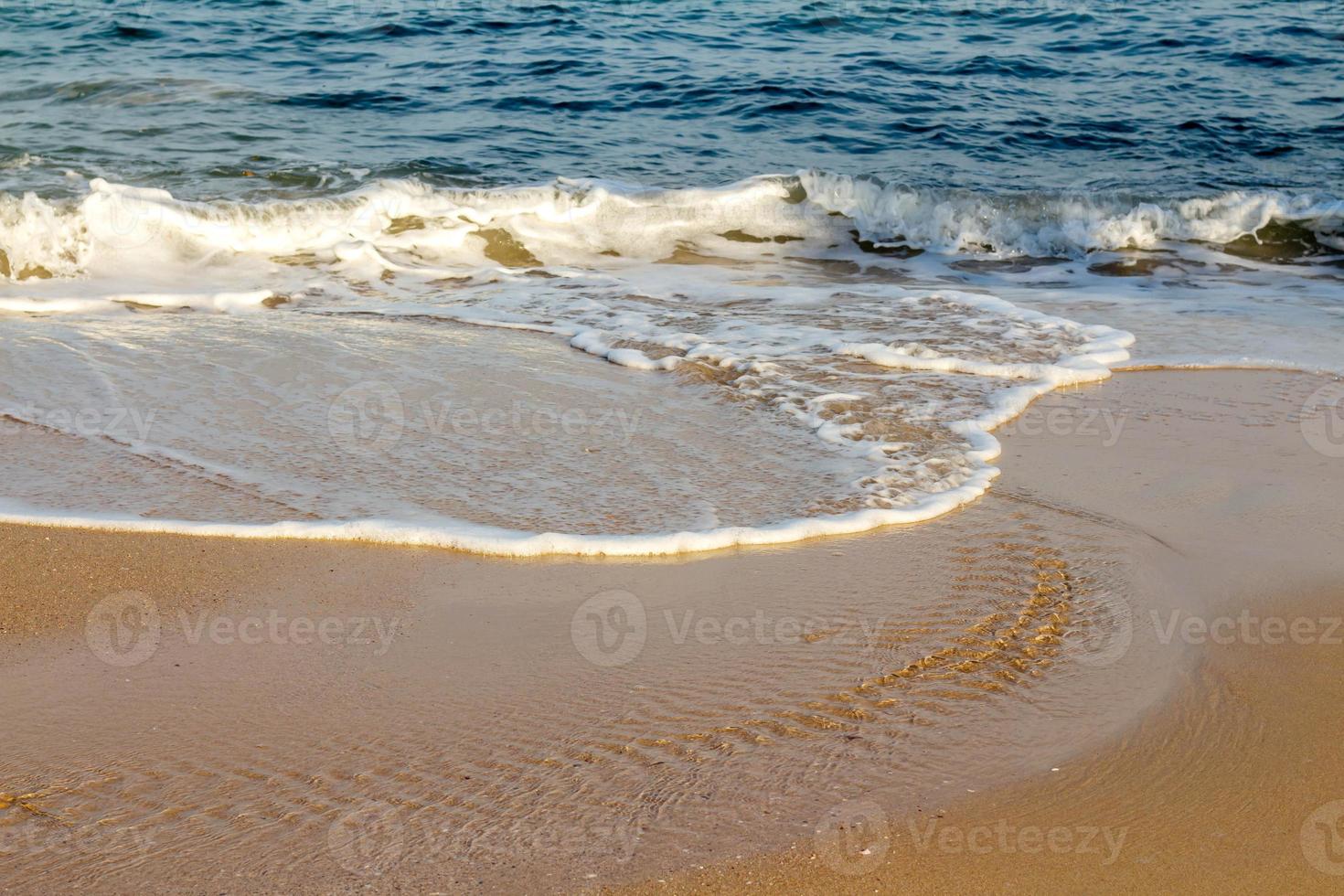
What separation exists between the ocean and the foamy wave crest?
0.03 m

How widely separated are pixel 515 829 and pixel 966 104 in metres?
10.9

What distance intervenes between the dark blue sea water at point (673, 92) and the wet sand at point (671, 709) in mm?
6435

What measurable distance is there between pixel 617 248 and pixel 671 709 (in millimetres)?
6240

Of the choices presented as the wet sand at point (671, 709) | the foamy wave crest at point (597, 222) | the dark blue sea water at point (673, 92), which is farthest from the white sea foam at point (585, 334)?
the dark blue sea water at point (673, 92)

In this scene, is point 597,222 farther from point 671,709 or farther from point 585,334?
point 671,709

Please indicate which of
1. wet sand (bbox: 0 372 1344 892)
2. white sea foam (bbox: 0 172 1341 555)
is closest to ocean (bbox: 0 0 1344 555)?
white sea foam (bbox: 0 172 1341 555)

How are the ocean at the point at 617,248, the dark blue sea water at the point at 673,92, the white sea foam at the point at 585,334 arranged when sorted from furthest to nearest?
the dark blue sea water at the point at 673,92 → the ocean at the point at 617,248 → the white sea foam at the point at 585,334

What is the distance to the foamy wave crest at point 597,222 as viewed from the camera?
7723 millimetres

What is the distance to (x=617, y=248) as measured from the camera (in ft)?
27.9

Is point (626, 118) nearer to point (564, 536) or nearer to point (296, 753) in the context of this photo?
point (564, 536)

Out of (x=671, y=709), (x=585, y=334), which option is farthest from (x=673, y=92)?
(x=671, y=709)

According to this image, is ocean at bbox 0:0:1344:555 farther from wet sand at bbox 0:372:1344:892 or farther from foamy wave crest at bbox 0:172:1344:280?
wet sand at bbox 0:372:1344:892

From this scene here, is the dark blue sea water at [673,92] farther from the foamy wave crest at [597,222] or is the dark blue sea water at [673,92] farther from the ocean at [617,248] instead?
the foamy wave crest at [597,222]

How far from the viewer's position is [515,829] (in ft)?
7.19
